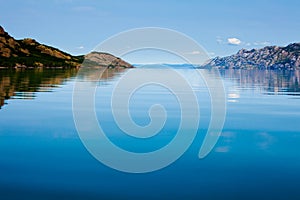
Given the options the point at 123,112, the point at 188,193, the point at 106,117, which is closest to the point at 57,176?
the point at 188,193

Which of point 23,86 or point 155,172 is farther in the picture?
point 23,86

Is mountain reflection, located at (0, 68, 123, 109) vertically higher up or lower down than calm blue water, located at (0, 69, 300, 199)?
higher up

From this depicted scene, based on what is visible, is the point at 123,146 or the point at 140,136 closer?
the point at 123,146

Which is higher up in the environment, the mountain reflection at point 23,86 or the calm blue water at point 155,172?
the mountain reflection at point 23,86

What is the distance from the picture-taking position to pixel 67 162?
1784 cm

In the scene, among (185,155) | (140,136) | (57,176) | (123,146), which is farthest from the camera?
(140,136)

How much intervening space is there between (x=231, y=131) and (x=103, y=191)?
14.4 meters

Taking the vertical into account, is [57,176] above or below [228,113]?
below

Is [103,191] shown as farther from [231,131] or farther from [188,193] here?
[231,131]

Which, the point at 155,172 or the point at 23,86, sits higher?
the point at 23,86

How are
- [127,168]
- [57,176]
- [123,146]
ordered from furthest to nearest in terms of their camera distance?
[123,146], [127,168], [57,176]

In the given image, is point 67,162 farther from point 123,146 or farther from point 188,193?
point 188,193

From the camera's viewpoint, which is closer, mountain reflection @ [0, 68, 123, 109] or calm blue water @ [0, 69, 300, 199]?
calm blue water @ [0, 69, 300, 199]

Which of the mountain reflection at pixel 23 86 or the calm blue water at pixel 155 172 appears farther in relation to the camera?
the mountain reflection at pixel 23 86
